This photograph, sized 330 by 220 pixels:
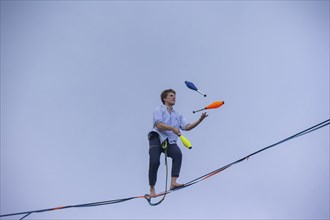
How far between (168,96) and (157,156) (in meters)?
1.05

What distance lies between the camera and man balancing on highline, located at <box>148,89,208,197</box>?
280 inches

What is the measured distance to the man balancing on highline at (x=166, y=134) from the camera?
7117 mm

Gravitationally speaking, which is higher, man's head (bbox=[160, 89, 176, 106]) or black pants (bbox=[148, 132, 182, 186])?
man's head (bbox=[160, 89, 176, 106])

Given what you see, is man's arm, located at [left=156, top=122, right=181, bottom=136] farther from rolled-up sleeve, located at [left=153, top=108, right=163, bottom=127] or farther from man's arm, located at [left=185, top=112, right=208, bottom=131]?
man's arm, located at [left=185, top=112, right=208, bottom=131]

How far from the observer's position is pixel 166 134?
7.32 metres

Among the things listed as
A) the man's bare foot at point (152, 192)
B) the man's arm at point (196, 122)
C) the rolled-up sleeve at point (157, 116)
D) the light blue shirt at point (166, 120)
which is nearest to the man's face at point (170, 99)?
the light blue shirt at point (166, 120)

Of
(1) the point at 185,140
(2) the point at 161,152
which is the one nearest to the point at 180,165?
(2) the point at 161,152

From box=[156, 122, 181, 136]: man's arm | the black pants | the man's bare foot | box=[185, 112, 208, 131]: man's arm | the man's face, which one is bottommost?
the man's bare foot

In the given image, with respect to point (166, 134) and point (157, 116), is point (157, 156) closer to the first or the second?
point (166, 134)

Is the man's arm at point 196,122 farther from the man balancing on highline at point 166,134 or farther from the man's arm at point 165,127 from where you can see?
the man's arm at point 165,127

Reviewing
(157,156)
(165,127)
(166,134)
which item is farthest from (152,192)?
(165,127)

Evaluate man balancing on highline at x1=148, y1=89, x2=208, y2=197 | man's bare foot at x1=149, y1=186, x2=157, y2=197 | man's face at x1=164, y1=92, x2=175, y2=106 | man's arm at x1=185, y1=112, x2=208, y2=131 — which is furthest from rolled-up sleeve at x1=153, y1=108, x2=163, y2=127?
man's bare foot at x1=149, y1=186, x2=157, y2=197

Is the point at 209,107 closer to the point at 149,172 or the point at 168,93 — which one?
the point at 168,93

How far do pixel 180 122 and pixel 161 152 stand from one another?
2.17ft
